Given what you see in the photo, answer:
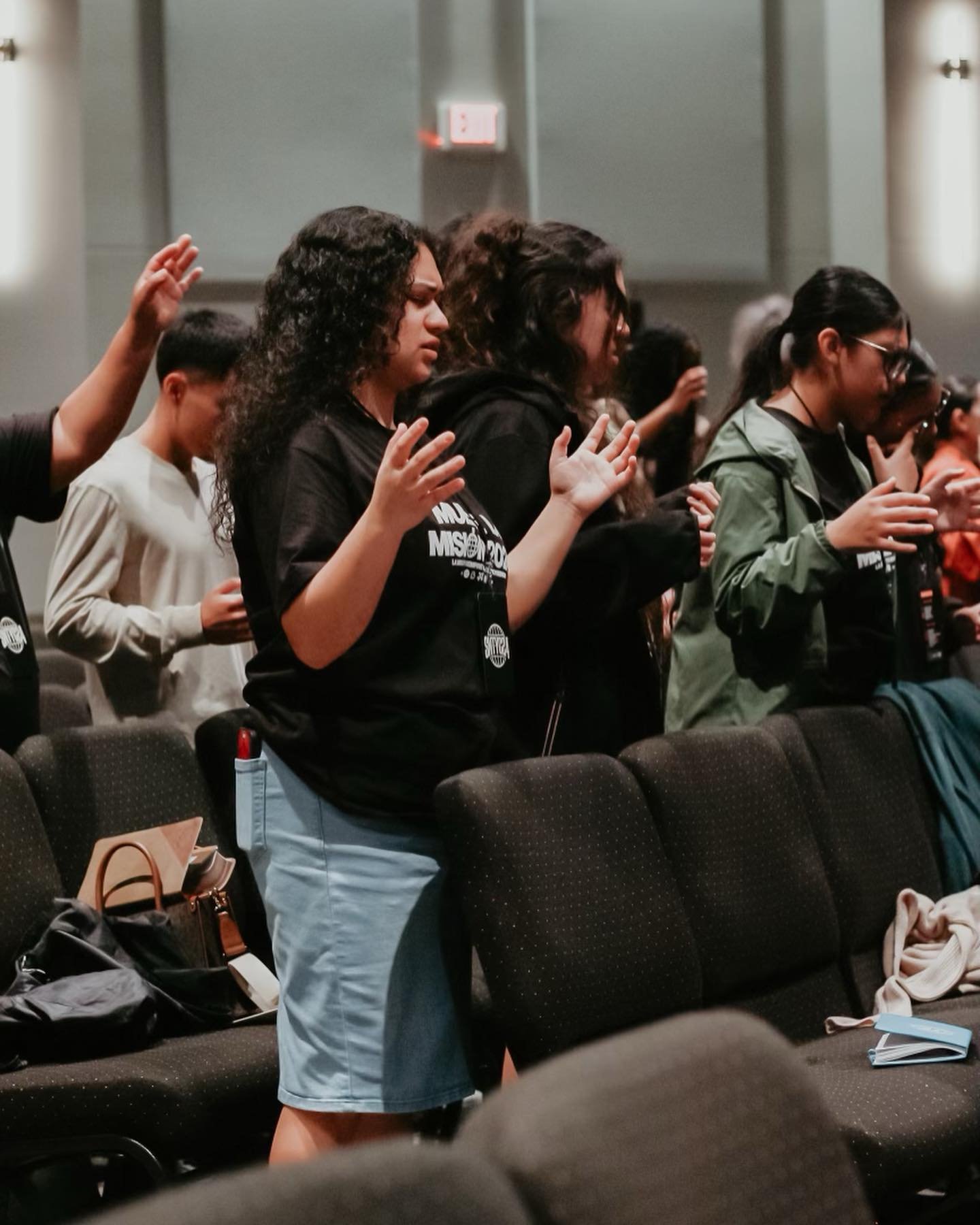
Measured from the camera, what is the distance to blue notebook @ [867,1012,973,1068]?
2.24 m

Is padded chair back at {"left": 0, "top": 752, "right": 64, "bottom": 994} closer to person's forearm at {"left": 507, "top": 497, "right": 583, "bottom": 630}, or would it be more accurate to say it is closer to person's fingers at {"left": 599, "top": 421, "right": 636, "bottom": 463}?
person's forearm at {"left": 507, "top": 497, "right": 583, "bottom": 630}

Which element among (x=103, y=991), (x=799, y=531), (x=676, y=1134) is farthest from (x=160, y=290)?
(x=676, y=1134)

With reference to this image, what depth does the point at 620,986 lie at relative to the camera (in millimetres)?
2172

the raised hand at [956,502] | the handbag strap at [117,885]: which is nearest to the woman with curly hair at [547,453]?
the handbag strap at [117,885]

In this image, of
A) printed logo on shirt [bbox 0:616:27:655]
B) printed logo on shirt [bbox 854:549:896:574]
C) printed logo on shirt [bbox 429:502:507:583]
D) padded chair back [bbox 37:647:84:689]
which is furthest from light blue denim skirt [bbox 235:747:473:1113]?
padded chair back [bbox 37:647:84:689]

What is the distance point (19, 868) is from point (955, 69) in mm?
5446

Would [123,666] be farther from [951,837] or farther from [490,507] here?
[951,837]

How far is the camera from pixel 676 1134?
0.96 metres

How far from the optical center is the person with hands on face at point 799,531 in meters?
2.85

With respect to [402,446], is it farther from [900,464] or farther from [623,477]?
[900,464]

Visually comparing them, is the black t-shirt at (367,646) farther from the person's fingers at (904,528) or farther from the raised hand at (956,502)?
the raised hand at (956,502)

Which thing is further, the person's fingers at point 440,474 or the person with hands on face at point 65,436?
the person with hands on face at point 65,436

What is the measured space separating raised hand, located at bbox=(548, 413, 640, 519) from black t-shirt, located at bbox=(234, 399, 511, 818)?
0.22 meters

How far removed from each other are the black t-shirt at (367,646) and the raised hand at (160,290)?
0.53m
